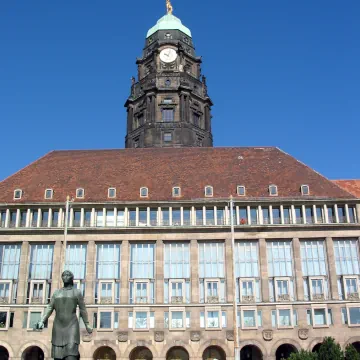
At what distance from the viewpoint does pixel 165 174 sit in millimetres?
60188

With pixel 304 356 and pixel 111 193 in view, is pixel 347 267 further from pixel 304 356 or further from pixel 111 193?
pixel 111 193

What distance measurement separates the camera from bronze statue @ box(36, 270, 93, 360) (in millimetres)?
15172

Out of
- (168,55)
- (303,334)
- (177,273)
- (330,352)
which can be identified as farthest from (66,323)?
(168,55)

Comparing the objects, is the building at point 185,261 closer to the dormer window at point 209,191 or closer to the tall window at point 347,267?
the tall window at point 347,267

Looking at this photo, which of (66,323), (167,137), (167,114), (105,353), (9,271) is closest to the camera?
(66,323)

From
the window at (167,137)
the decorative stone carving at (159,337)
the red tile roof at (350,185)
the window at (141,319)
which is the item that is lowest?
the decorative stone carving at (159,337)

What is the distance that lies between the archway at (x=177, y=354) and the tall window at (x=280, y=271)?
9.62 m

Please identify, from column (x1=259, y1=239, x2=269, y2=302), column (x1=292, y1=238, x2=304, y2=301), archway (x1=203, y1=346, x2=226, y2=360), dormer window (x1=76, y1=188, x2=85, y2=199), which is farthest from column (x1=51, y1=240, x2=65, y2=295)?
column (x1=292, y1=238, x2=304, y2=301)

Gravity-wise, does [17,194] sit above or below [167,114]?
below

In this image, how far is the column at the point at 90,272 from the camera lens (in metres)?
52.3

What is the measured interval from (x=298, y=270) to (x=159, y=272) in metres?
13.3

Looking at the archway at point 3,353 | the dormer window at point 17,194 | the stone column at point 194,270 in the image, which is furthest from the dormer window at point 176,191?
the archway at point 3,353

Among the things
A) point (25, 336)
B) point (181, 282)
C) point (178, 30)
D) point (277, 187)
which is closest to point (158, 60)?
point (178, 30)

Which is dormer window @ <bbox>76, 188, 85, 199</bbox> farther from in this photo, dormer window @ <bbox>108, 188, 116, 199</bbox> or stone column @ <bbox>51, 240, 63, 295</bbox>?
stone column @ <bbox>51, 240, 63, 295</bbox>
